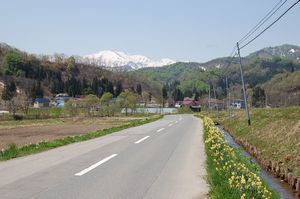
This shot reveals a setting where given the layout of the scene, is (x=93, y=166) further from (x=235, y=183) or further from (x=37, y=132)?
(x=37, y=132)

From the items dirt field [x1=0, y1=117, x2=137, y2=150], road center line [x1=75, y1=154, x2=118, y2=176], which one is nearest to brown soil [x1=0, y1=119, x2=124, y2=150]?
dirt field [x1=0, y1=117, x2=137, y2=150]

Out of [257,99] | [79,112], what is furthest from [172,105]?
Answer: [79,112]

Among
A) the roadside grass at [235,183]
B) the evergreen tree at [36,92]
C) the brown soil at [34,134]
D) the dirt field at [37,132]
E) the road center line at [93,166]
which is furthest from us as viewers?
the evergreen tree at [36,92]

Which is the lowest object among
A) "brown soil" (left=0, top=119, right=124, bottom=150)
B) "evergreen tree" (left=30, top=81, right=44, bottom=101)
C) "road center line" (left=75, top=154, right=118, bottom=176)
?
"brown soil" (left=0, top=119, right=124, bottom=150)

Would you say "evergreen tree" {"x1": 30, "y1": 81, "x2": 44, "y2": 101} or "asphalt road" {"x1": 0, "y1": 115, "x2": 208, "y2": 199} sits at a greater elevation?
"evergreen tree" {"x1": 30, "y1": 81, "x2": 44, "y2": 101}

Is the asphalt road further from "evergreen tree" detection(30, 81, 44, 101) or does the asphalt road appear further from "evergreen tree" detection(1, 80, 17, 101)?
"evergreen tree" detection(30, 81, 44, 101)

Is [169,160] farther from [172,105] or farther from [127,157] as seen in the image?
[172,105]

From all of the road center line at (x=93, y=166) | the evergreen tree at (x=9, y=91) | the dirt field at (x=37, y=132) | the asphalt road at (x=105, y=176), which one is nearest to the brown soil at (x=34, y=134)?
the dirt field at (x=37, y=132)

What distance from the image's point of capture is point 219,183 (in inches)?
355

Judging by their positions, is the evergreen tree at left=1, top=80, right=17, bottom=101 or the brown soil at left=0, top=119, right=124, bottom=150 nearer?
the brown soil at left=0, top=119, right=124, bottom=150

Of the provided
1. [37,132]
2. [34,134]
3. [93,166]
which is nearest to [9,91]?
[37,132]

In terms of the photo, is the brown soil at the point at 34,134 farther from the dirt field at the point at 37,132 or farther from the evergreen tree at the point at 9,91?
the evergreen tree at the point at 9,91

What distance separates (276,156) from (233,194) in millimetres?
9902

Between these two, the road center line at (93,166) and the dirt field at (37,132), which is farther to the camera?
the dirt field at (37,132)
